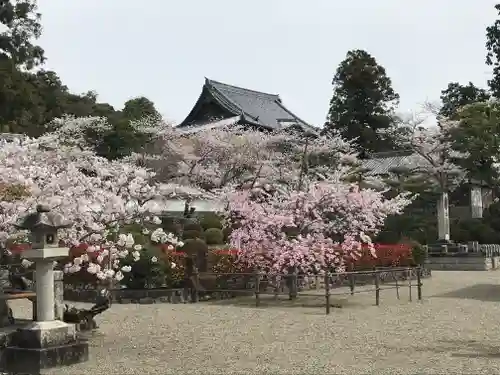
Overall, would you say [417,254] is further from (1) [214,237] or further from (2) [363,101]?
(2) [363,101]

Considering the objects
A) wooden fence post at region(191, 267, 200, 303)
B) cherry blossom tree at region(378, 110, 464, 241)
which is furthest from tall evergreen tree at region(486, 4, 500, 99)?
wooden fence post at region(191, 267, 200, 303)

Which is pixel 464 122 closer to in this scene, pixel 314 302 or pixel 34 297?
pixel 314 302

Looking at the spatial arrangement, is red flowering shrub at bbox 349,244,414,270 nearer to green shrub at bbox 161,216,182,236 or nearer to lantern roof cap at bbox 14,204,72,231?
green shrub at bbox 161,216,182,236

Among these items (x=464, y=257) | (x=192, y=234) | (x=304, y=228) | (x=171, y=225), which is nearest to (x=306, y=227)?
(x=304, y=228)

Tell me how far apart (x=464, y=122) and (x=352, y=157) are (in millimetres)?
5851

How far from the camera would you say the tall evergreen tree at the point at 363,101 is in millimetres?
47062

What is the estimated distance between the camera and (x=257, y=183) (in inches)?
1081

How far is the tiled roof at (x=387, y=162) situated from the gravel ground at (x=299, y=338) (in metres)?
22.0

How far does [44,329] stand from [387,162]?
3554cm

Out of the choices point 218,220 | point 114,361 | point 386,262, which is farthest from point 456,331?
point 218,220

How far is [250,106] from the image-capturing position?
43344 mm

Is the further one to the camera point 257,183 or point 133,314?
point 257,183

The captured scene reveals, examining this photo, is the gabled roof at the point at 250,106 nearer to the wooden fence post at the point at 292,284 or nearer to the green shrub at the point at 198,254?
the green shrub at the point at 198,254

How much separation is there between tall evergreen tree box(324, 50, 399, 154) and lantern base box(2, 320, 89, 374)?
132 feet
